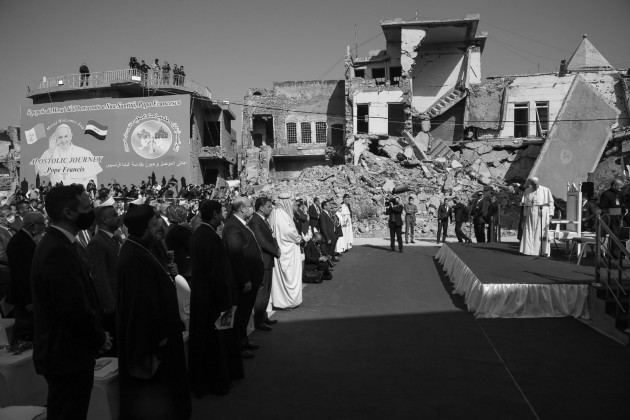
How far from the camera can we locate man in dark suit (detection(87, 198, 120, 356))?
4121 mm

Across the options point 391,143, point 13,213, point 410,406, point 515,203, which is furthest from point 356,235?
point 410,406

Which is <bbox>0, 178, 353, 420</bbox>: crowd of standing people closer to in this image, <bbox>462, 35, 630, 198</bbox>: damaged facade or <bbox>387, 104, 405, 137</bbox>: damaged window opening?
<bbox>462, 35, 630, 198</bbox>: damaged facade

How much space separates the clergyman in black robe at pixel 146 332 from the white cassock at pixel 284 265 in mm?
4206

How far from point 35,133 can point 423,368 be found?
34.3 meters

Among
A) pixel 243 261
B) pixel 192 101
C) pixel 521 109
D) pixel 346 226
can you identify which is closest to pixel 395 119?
pixel 521 109

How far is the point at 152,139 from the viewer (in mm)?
29406

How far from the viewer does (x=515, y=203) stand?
2394 centimetres

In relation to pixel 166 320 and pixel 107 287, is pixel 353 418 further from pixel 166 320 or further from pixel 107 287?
pixel 107 287

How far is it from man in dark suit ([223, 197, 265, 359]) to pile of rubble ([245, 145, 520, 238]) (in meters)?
16.9

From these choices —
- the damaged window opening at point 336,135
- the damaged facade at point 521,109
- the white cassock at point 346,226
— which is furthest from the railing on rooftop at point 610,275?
the damaged window opening at point 336,135

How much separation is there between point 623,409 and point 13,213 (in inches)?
411

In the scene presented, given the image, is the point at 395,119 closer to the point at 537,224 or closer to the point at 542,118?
the point at 542,118

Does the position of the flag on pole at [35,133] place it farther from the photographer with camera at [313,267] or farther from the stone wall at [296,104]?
the photographer with camera at [313,267]

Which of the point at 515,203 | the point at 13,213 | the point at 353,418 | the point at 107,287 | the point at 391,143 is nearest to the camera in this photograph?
the point at 353,418
